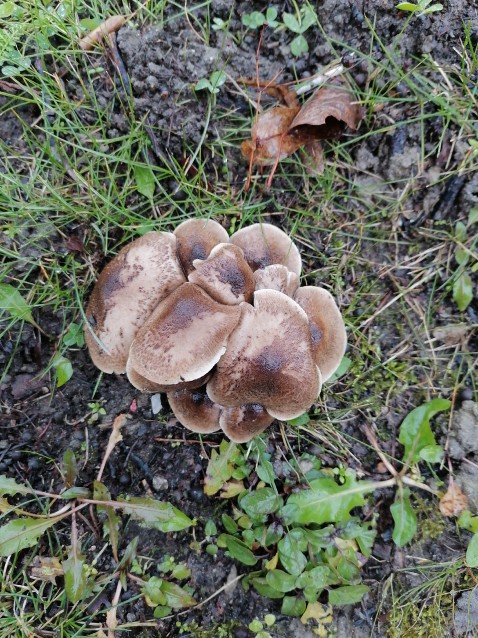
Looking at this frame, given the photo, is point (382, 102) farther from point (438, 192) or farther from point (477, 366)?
point (477, 366)

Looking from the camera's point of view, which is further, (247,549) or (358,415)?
(358,415)

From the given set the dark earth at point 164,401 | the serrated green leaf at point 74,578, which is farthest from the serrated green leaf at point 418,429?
the serrated green leaf at point 74,578

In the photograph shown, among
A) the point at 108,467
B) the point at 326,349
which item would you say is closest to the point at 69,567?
the point at 108,467

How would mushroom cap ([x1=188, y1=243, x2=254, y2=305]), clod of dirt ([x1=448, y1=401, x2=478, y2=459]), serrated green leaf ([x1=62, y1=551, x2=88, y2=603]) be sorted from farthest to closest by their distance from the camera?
clod of dirt ([x1=448, y1=401, x2=478, y2=459]) < serrated green leaf ([x1=62, y1=551, x2=88, y2=603]) < mushroom cap ([x1=188, y1=243, x2=254, y2=305])

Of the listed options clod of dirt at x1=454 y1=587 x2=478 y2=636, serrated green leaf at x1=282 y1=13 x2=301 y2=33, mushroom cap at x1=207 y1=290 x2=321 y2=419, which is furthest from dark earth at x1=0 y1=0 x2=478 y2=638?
mushroom cap at x1=207 y1=290 x2=321 y2=419

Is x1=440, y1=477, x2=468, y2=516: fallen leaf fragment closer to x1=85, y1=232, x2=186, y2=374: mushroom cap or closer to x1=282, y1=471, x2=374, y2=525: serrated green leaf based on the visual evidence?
x1=282, y1=471, x2=374, y2=525: serrated green leaf

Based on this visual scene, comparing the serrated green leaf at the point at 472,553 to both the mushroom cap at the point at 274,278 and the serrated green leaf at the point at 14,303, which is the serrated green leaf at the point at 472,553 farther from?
the serrated green leaf at the point at 14,303
